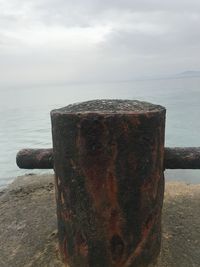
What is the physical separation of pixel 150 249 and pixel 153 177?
0.42m

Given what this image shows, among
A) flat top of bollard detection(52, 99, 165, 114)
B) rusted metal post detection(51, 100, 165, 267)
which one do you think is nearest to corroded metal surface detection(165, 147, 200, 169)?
rusted metal post detection(51, 100, 165, 267)

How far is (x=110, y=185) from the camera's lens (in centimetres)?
183

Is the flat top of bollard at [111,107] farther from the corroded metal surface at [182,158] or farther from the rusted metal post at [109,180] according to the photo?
the corroded metal surface at [182,158]

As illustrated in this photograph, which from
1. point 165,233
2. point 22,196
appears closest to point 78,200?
point 165,233

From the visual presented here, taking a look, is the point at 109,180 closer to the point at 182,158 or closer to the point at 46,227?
the point at 182,158

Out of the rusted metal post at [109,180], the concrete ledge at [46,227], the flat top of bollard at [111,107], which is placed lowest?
the concrete ledge at [46,227]

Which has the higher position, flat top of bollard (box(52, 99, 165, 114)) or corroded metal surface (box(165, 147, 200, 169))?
flat top of bollard (box(52, 99, 165, 114))

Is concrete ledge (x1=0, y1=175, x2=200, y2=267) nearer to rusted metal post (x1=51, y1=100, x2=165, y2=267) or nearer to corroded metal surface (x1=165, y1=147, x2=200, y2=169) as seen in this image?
rusted metal post (x1=51, y1=100, x2=165, y2=267)

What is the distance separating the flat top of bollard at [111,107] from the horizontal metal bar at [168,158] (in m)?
0.30

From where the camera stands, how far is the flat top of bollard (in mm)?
1866

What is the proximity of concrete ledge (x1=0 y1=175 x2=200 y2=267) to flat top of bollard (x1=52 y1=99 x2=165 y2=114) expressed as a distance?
34.9 inches

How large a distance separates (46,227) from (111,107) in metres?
1.10

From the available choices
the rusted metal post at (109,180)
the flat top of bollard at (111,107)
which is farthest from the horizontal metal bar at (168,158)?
the flat top of bollard at (111,107)

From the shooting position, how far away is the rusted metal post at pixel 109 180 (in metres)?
1.79
